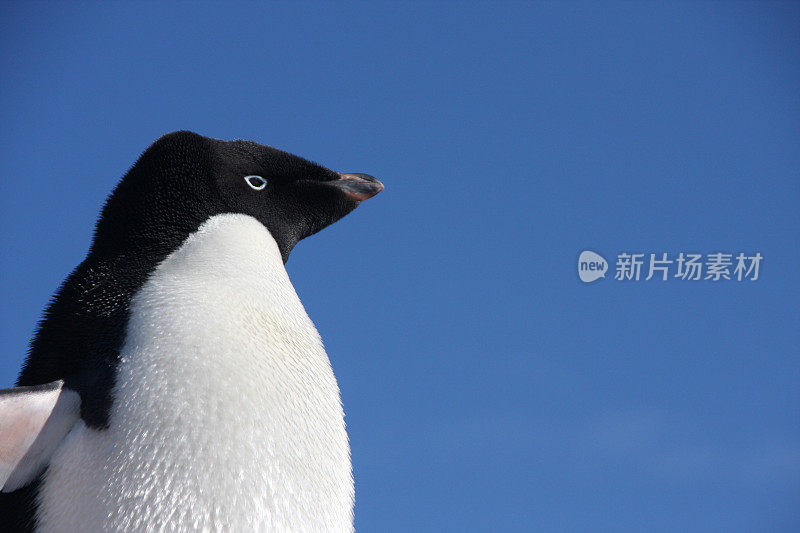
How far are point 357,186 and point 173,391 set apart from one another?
1.49 metres

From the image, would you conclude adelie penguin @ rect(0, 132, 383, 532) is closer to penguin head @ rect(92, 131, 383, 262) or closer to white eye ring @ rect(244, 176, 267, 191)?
penguin head @ rect(92, 131, 383, 262)

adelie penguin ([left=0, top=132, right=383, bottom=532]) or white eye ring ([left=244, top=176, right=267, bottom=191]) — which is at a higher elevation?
white eye ring ([left=244, top=176, right=267, bottom=191])

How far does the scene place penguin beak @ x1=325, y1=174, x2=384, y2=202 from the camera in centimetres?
313

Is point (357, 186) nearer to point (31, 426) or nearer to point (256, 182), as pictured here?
point (256, 182)

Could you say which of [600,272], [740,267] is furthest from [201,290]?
[740,267]

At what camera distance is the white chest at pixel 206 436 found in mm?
1794

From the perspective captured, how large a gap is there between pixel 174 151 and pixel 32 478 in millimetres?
1116

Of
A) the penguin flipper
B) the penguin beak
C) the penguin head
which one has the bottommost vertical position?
the penguin flipper

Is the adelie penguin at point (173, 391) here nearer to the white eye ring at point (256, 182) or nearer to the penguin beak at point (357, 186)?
the white eye ring at point (256, 182)

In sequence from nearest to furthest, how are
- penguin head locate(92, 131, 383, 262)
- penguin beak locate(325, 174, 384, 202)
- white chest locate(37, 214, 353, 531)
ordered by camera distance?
white chest locate(37, 214, 353, 531) → penguin head locate(92, 131, 383, 262) → penguin beak locate(325, 174, 384, 202)

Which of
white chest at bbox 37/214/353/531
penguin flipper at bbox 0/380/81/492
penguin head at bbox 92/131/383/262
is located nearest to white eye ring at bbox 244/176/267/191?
penguin head at bbox 92/131/383/262

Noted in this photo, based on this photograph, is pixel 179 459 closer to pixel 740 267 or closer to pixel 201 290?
pixel 201 290

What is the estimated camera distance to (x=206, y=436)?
1.83m

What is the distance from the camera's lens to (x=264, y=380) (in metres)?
2.00
